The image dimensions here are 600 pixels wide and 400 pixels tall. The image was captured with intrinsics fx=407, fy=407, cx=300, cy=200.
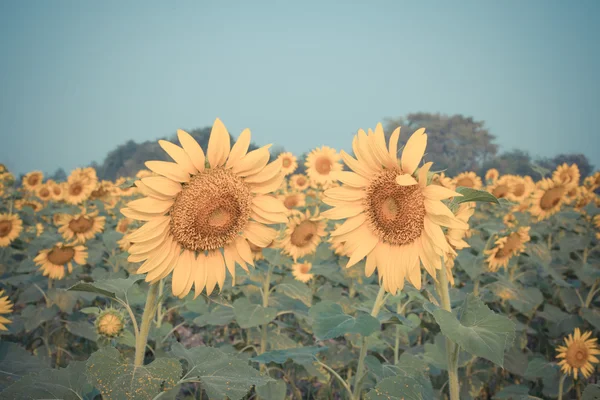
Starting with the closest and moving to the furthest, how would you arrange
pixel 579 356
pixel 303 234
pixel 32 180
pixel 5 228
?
pixel 579 356
pixel 303 234
pixel 5 228
pixel 32 180

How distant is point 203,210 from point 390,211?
931 millimetres

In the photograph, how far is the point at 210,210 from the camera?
1873 millimetres

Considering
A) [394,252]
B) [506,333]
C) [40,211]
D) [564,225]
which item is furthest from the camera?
[40,211]

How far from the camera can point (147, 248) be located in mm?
1788

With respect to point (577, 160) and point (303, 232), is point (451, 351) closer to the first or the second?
point (303, 232)

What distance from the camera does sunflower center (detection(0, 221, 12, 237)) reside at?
5863 millimetres

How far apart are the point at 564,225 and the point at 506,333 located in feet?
21.5

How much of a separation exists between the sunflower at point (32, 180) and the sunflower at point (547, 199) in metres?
10.8

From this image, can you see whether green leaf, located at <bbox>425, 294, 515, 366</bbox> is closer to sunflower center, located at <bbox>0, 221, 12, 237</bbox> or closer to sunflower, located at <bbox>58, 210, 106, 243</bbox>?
sunflower, located at <bbox>58, 210, 106, 243</bbox>

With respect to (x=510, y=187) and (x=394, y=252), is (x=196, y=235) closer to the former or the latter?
(x=394, y=252)

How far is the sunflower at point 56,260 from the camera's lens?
4.60 metres

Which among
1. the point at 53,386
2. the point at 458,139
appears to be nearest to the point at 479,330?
the point at 53,386

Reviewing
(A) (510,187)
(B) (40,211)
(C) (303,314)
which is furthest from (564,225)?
(B) (40,211)

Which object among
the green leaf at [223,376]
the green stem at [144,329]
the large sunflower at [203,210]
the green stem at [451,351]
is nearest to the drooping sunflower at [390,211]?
the green stem at [451,351]
